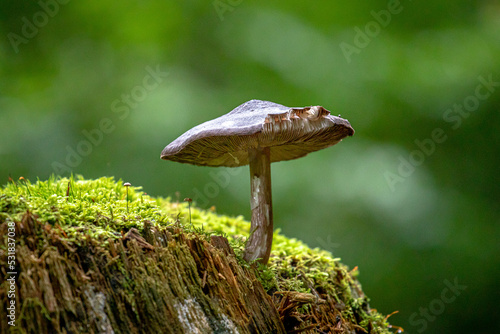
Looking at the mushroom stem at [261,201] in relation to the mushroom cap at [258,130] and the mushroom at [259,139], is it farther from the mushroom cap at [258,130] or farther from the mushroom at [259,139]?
the mushroom cap at [258,130]

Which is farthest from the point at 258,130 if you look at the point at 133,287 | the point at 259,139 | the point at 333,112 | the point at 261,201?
the point at 333,112

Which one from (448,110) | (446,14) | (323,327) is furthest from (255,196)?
(446,14)

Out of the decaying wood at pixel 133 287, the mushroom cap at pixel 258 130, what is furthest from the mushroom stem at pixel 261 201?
the decaying wood at pixel 133 287

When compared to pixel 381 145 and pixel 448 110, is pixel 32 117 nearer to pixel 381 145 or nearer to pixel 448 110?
pixel 381 145

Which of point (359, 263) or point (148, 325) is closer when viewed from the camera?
point (148, 325)

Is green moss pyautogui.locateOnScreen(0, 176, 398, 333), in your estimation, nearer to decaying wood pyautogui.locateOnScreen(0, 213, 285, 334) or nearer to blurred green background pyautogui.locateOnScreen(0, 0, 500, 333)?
decaying wood pyautogui.locateOnScreen(0, 213, 285, 334)

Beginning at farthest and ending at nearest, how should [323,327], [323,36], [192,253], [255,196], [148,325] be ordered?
[323,36] < [255,196] < [323,327] < [192,253] < [148,325]

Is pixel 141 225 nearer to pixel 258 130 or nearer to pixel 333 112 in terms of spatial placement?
pixel 258 130
